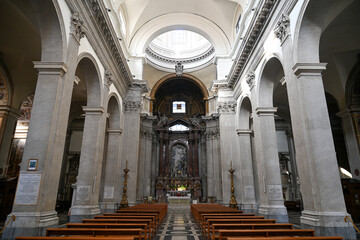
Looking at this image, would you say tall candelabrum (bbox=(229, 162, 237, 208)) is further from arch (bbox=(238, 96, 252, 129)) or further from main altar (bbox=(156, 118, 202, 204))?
main altar (bbox=(156, 118, 202, 204))

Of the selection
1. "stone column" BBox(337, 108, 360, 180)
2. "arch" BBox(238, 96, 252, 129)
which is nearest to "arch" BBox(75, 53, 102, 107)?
"arch" BBox(238, 96, 252, 129)

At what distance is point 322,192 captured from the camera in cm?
561

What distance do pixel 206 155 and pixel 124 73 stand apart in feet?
42.0

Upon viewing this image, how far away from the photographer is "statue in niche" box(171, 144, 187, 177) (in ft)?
76.4

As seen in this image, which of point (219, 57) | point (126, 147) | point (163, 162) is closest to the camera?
point (126, 147)

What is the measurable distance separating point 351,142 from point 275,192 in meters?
5.36

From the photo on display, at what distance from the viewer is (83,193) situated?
8.66 metres

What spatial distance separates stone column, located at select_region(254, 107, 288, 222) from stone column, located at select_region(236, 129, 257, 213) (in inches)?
120

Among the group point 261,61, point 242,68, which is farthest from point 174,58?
point 261,61

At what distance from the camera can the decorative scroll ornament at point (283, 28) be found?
23.6 feet

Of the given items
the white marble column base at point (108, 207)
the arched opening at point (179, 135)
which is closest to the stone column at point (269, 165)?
the white marble column base at point (108, 207)

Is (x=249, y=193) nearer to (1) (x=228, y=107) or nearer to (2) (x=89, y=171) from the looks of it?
(1) (x=228, y=107)

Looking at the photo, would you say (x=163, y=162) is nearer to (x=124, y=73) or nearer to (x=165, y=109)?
(x=165, y=109)

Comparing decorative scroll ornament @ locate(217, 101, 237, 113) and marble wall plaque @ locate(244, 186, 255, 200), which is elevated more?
decorative scroll ornament @ locate(217, 101, 237, 113)
